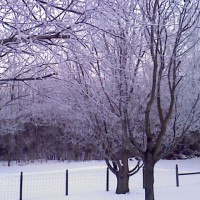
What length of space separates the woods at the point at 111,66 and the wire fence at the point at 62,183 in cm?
189

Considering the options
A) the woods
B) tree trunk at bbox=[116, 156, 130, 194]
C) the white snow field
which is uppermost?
the woods

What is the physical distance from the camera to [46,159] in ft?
76.6

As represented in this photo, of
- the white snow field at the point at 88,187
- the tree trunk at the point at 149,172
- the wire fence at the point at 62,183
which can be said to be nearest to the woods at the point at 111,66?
the tree trunk at the point at 149,172

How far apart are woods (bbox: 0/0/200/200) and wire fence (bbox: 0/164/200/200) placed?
74.5 inches

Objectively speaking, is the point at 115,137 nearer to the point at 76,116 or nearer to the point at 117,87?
the point at 76,116

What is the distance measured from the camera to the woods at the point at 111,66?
3195 millimetres

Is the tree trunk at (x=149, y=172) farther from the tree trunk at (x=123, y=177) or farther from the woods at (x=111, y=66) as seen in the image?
the tree trunk at (x=123, y=177)

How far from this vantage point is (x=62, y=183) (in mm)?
14508

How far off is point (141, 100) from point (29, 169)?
13.3 metres

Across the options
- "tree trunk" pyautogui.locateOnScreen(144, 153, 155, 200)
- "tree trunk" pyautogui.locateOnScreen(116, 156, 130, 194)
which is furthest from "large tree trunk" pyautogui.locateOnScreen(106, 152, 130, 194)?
"tree trunk" pyautogui.locateOnScreen(144, 153, 155, 200)

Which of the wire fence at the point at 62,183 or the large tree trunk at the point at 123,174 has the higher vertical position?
the large tree trunk at the point at 123,174

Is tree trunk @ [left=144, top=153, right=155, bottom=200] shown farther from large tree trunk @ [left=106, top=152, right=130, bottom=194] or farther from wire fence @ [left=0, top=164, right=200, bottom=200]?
wire fence @ [left=0, top=164, right=200, bottom=200]

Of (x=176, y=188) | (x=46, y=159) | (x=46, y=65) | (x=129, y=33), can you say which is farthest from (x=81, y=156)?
(x=46, y=65)

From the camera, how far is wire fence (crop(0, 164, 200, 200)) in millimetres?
11891
